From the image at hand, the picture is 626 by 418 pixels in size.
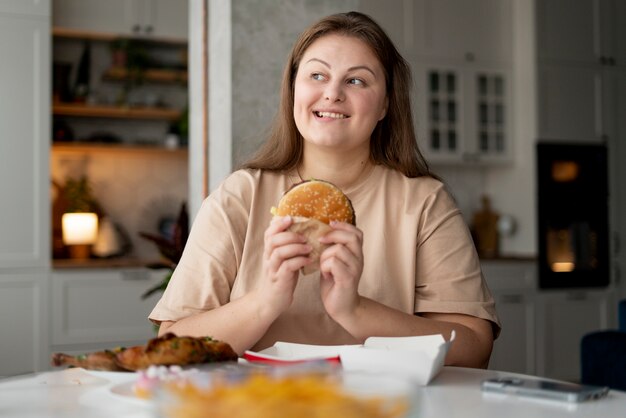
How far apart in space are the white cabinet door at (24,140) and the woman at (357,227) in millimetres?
3374

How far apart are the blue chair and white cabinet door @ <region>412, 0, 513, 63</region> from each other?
2.61m

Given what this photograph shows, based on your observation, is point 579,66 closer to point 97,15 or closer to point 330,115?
point 97,15

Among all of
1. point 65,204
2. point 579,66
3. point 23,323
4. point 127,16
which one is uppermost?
point 127,16

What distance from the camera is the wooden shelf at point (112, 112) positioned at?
17.1 ft

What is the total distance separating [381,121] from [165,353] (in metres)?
0.90

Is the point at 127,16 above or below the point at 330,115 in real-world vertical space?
above

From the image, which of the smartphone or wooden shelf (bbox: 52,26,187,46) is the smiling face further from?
wooden shelf (bbox: 52,26,187,46)

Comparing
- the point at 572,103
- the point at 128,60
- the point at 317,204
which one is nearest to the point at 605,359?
the point at 317,204

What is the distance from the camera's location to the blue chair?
312cm

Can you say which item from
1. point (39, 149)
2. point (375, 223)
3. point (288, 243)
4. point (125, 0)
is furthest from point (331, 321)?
point (125, 0)

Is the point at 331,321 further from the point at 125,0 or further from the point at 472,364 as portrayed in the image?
the point at 125,0

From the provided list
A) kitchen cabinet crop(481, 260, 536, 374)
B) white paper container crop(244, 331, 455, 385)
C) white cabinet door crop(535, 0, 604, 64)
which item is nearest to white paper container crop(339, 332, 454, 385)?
white paper container crop(244, 331, 455, 385)

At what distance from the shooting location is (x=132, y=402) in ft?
3.04

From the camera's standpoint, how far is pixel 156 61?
18.6 feet
